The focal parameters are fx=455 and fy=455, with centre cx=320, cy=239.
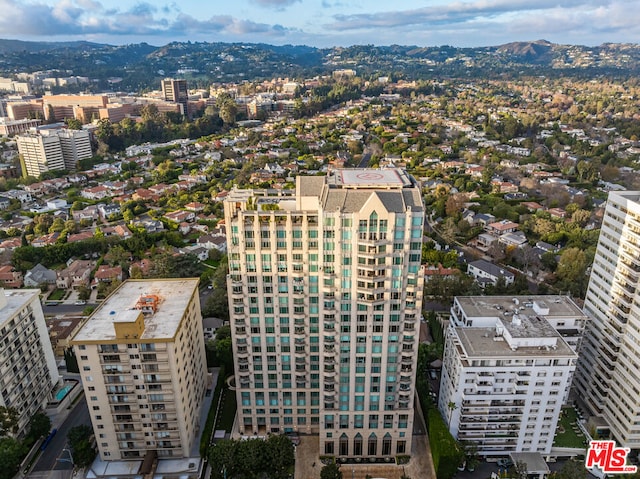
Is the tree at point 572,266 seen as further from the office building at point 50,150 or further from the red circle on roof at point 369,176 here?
the office building at point 50,150

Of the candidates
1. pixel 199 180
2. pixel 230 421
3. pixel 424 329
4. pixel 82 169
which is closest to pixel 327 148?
pixel 199 180

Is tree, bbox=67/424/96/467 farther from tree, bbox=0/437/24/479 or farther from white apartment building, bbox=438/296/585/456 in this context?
white apartment building, bbox=438/296/585/456

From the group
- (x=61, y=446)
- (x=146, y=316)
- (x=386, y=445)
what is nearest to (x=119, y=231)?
(x=61, y=446)

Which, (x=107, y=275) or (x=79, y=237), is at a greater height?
(x=79, y=237)

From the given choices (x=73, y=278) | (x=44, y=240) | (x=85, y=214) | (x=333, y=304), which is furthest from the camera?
(x=85, y=214)

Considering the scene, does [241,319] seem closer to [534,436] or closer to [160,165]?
[534,436]

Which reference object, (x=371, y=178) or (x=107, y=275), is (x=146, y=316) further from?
(x=107, y=275)
